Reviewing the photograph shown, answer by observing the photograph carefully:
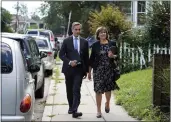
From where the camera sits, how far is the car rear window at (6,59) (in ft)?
17.6

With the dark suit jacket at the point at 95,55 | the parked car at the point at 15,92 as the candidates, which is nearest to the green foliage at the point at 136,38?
the dark suit jacket at the point at 95,55

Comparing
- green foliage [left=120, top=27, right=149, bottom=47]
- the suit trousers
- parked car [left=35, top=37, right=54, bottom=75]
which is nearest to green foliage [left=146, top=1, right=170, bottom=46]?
green foliage [left=120, top=27, right=149, bottom=47]

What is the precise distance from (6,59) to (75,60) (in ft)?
6.47

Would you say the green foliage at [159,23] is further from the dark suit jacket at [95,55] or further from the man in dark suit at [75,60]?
the man in dark suit at [75,60]

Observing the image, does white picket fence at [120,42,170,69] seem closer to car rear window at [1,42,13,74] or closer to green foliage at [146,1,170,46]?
green foliage at [146,1,170,46]

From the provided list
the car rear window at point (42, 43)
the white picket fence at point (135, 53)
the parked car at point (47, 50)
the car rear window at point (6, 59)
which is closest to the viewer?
the car rear window at point (6, 59)

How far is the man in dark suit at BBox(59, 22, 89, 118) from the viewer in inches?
289

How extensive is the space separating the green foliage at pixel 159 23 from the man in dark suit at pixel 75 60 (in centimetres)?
631

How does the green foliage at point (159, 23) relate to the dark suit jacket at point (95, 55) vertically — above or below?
above

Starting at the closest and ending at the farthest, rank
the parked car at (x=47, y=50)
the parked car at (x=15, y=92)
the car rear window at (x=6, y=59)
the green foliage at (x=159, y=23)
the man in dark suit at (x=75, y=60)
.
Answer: the parked car at (x=15, y=92) < the car rear window at (x=6, y=59) < the man in dark suit at (x=75, y=60) < the green foliage at (x=159, y=23) < the parked car at (x=47, y=50)

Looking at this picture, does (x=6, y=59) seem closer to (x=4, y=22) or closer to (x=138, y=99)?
(x=138, y=99)

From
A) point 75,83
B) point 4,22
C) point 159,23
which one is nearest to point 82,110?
point 75,83

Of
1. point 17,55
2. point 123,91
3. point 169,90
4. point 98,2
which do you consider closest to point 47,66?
point 123,91

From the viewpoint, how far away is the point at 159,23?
1375 cm
